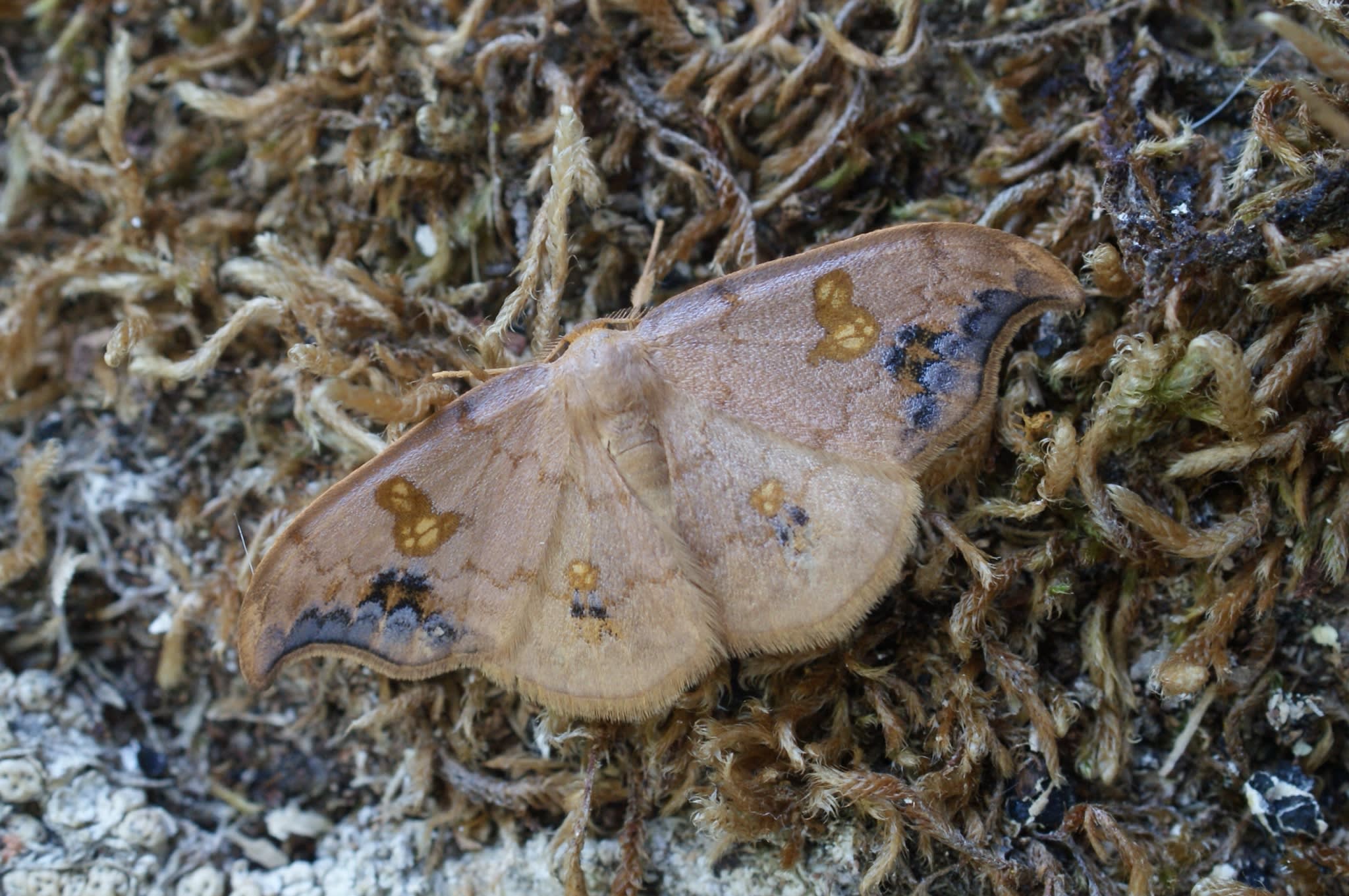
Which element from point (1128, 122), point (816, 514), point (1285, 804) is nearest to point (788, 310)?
point (816, 514)

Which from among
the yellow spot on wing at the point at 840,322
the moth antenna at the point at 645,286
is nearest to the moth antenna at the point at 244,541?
the moth antenna at the point at 645,286

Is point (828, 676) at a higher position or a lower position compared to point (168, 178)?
lower

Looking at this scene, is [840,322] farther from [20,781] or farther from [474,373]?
[20,781]

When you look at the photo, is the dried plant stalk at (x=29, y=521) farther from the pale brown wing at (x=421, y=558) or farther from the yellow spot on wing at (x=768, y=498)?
the yellow spot on wing at (x=768, y=498)

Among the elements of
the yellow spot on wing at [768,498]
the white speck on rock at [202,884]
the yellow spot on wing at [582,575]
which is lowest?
the white speck on rock at [202,884]

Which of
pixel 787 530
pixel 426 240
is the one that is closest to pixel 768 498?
pixel 787 530

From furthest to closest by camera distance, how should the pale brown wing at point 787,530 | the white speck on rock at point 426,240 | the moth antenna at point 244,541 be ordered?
the white speck on rock at point 426,240, the moth antenna at point 244,541, the pale brown wing at point 787,530

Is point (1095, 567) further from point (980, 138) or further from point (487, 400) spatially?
point (487, 400)
